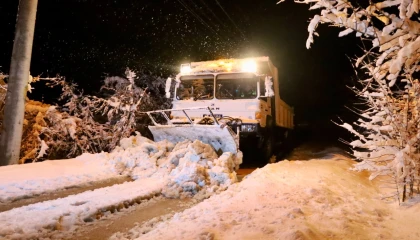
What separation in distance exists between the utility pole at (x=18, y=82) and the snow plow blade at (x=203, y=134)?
147 inches

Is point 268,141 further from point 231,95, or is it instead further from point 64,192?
point 64,192

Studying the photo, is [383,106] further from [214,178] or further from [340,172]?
[214,178]

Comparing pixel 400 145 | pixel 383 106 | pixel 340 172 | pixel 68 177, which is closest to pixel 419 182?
pixel 400 145

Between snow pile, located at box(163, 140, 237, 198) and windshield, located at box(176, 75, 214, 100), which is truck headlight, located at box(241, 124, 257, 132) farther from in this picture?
windshield, located at box(176, 75, 214, 100)

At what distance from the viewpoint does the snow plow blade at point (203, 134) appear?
8.63m

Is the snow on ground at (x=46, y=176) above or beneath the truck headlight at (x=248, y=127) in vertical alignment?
beneath

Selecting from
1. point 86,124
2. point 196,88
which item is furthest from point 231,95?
point 86,124

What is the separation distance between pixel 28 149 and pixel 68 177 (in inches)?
214

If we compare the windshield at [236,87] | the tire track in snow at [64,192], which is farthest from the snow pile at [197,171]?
the windshield at [236,87]

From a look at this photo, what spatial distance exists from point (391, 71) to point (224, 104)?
7.22 m

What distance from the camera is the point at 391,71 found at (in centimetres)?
327

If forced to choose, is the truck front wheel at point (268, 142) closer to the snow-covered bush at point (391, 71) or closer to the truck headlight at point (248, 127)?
the truck headlight at point (248, 127)

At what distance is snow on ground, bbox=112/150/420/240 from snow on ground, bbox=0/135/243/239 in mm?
949

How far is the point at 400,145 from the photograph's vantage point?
5.09m
